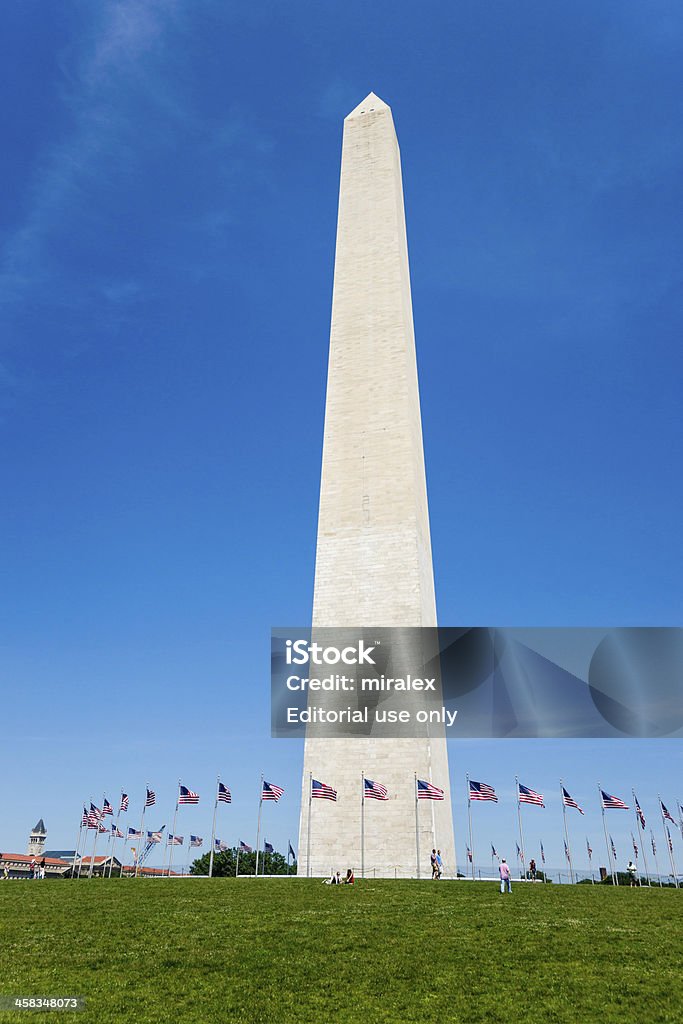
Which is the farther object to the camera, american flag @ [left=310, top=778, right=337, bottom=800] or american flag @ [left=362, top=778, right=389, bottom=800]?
american flag @ [left=310, top=778, right=337, bottom=800]

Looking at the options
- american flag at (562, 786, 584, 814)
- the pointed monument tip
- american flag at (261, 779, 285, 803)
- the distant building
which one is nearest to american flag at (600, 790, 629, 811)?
american flag at (562, 786, 584, 814)

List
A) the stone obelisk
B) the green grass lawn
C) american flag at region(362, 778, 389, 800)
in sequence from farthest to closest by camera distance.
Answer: the stone obelisk → american flag at region(362, 778, 389, 800) → the green grass lawn

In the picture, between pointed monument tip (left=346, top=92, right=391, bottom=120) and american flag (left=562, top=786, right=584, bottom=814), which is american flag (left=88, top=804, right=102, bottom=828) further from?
pointed monument tip (left=346, top=92, right=391, bottom=120)

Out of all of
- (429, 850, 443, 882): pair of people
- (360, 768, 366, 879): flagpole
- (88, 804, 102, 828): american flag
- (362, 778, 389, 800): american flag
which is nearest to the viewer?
(429, 850, 443, 882): pair of people

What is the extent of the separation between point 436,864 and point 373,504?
47.8ft

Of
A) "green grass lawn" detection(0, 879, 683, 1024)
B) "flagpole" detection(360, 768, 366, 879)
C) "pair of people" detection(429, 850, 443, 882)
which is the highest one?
"flagpole" detection(360, 768, 366, 879)

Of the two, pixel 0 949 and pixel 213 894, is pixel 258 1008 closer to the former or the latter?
pixel 0 949

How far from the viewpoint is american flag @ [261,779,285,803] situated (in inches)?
1220

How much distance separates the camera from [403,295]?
127ft

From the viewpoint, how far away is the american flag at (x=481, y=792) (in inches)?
1181

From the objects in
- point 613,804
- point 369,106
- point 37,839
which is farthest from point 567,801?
point 37,839

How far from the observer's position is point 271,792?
31078 mm

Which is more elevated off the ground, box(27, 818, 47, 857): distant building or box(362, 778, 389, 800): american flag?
box(27, 818, 47, 857): distant building

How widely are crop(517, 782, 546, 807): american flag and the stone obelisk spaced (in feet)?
10.4
